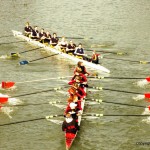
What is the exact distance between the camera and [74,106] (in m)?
17.4

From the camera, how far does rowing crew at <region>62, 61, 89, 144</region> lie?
16766 millimetres

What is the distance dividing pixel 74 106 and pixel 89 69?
9.44m

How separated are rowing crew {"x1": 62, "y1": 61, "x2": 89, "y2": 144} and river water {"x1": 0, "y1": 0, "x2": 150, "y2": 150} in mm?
797

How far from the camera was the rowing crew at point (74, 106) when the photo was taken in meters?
16.8

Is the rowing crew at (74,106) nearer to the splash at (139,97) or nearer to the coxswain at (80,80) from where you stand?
the coxswain at (80,80)

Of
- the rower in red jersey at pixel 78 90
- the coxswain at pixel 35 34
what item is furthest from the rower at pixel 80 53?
the rower in red jersey at pixel 78 90

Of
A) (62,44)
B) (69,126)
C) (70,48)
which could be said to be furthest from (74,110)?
(62,44)

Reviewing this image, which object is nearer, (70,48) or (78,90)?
(78,90)

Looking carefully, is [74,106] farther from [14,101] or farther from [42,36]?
[42,36]

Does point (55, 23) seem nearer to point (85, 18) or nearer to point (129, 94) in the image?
point (85, 18)

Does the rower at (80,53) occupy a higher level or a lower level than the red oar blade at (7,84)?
higher

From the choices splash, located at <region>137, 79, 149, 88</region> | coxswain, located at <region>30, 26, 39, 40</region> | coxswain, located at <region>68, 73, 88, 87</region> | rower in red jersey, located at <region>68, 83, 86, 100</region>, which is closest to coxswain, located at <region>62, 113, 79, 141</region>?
rower in red jersey, located at <region>68, 83, 86, 100</region>

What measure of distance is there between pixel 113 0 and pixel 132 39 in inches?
803

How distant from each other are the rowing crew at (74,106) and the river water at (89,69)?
797mm
